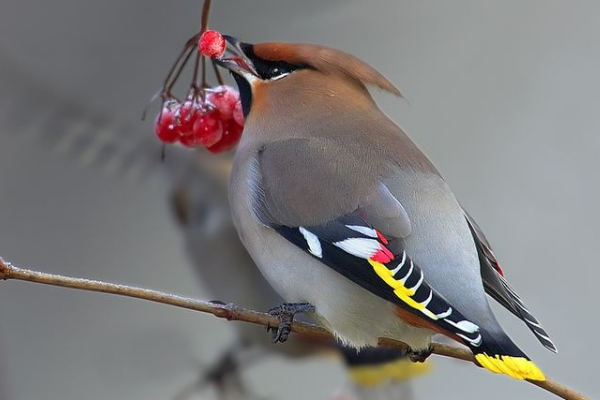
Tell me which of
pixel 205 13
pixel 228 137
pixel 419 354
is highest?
pixel 205 13

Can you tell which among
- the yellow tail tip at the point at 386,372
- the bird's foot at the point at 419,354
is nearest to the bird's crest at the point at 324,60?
the bird's foot at the point at 419,354

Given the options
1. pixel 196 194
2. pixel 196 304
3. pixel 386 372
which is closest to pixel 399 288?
pixel 196 304

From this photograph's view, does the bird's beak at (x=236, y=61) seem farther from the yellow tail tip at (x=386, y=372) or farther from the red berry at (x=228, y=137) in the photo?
the yellow tail tip at (x=386, y=372)

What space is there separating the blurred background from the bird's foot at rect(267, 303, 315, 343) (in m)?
1.23

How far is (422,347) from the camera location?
61.1 inches

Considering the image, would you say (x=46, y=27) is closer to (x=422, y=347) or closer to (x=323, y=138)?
(x=323, y=138)

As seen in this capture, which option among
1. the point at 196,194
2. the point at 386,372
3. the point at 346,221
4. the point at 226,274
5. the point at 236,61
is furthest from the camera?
the point at 196,194

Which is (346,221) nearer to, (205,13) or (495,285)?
(495,285)

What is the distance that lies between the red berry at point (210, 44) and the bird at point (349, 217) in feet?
0.27

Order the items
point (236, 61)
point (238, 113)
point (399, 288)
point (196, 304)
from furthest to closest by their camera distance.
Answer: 1. point (238, 113)
2. point (236, 61)
3. point (399, 288)
4. point (196, 304)

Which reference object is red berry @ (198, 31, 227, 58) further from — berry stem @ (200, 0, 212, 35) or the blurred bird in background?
the blurred bird in background

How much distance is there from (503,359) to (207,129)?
1.88 feet

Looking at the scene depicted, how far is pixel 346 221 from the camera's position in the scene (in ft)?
4.94

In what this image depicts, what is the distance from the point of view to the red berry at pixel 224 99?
1670 millimetres
